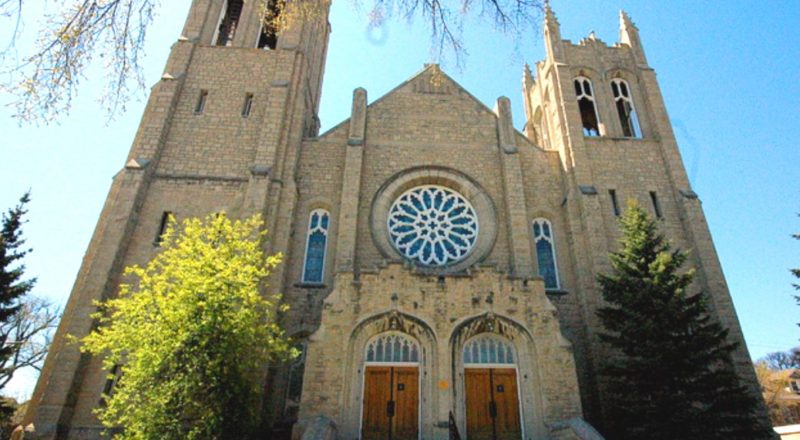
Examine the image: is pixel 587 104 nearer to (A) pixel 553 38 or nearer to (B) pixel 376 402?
(A) pixel 553 38

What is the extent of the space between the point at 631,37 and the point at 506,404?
1965cm

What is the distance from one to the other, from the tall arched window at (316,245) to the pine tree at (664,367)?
9.08m

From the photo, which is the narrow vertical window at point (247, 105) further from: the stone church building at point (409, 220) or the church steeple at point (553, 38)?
the church steeple at point (553, 38)

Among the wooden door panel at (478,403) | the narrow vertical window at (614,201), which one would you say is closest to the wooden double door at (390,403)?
the wooden door panel at (478,403)

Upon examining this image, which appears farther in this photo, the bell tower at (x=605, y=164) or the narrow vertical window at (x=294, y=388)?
the bell tower at (x=605, y=164)

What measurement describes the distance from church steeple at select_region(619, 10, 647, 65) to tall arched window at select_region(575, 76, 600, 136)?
9.48 ft

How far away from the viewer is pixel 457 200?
18125 millimetres

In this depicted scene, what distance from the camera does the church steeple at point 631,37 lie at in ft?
74.2

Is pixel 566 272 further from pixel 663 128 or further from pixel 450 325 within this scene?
pixel 663 128

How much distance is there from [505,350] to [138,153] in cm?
1391

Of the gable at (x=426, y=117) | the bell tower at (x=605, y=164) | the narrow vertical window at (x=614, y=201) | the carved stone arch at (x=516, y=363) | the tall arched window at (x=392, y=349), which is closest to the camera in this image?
the carved stone arch at (x=516, y=363)

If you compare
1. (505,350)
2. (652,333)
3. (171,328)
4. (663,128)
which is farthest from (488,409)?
(663,128)

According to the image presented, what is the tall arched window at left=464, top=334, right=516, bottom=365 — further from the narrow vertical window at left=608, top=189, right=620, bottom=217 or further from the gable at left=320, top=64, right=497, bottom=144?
the gable at left=320, top=64, right=497, bottom=144

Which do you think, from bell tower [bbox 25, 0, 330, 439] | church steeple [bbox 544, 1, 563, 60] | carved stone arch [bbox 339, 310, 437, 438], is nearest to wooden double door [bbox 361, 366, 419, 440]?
carved stone arch [bbox 339, 310, 437, 438]
